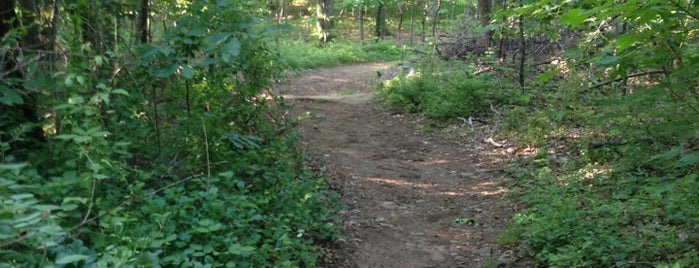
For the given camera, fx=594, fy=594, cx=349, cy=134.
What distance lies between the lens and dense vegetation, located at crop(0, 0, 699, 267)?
3.55 metres

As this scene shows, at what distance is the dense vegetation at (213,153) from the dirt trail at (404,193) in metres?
0.38

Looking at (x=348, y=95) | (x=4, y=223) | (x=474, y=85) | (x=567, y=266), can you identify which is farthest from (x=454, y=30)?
(x=4, y=223)

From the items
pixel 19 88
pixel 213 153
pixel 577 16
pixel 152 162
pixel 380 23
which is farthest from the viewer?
pixel 380 23

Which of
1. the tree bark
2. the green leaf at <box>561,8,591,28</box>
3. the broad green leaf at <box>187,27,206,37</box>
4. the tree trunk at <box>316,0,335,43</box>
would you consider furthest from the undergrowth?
the tree bark

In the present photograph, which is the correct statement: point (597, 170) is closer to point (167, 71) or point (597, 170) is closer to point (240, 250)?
point (240, 250)

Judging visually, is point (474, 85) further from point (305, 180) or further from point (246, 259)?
point (246, 259)

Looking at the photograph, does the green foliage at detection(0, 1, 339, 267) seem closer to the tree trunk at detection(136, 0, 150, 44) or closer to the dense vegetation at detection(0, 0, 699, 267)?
the dense vegetation at detection(0, 0, 699, 267)

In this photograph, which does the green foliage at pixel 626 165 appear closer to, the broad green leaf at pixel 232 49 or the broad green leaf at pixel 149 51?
the broad green leaf at pixel 232 49

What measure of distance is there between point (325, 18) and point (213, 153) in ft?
71.0

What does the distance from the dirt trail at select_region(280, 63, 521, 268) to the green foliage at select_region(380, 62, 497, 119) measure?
44 cm

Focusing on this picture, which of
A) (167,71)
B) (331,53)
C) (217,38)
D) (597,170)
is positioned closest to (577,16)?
(217,38)

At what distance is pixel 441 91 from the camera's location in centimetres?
1212

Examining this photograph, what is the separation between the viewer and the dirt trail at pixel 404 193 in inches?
227

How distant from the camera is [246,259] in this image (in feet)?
13.8
